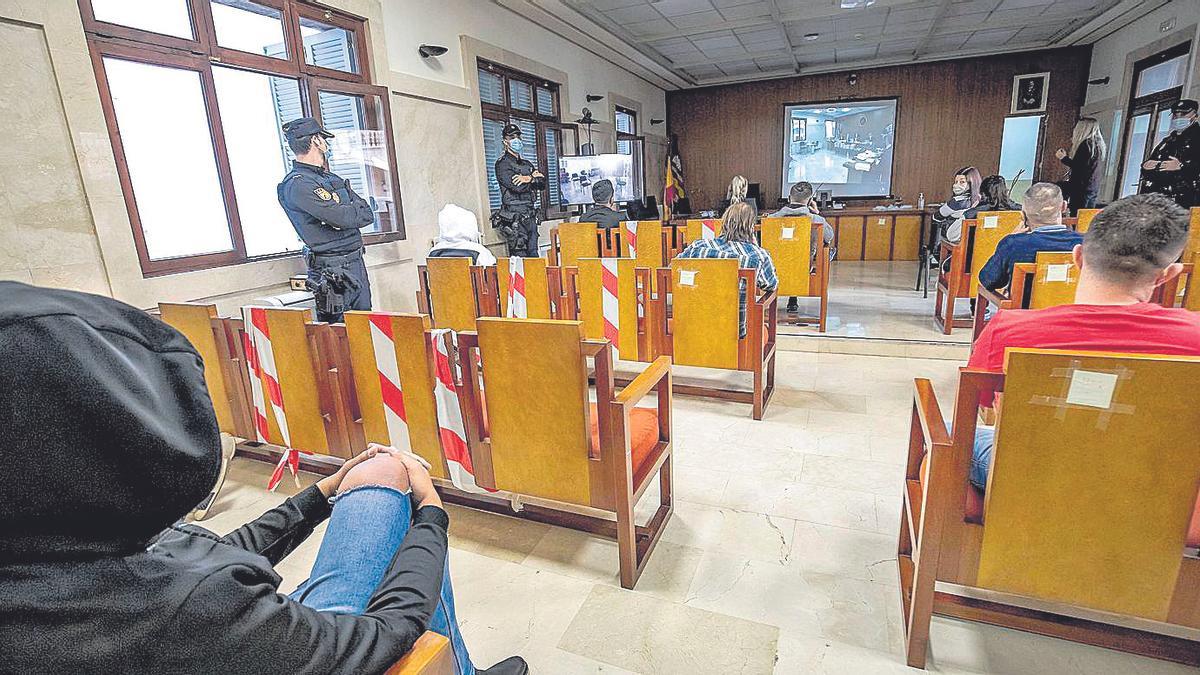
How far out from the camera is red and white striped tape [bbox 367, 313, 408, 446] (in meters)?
1.81

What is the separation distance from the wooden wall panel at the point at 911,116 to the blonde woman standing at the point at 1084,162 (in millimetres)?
2832

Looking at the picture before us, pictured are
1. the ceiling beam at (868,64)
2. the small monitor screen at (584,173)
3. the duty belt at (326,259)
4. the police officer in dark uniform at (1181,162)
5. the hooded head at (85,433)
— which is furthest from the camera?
the ceiling beam at (868,64)

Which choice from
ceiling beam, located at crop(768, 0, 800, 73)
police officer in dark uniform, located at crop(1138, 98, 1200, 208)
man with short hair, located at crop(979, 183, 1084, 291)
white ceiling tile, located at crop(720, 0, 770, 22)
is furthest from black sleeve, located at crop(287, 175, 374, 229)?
police officer in dark uniform, located at crop(1138, 98, 1200, 208)

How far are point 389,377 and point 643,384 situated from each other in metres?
0.88

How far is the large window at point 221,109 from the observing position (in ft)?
9.82

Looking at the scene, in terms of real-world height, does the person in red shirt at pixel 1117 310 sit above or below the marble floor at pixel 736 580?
above

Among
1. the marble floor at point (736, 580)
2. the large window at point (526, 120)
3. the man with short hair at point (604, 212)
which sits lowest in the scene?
the marble floor at point (736, 580)

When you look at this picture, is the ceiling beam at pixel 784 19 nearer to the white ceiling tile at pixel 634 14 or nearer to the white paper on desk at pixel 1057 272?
the white ceiling tile at pixel 634 14

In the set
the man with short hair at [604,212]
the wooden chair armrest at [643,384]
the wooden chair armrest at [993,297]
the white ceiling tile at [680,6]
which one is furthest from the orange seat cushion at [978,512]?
the white ceiling tile at [680,6]

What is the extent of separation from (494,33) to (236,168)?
10.5ft

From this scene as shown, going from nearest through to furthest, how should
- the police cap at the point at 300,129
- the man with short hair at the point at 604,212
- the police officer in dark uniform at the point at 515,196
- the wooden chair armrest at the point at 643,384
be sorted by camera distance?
the wooden chair armrest at the point at 643,384 < the police cap at the point at 300,129 < the man with short hair at the point at 604,212 < the police officer in dark uniform at the point at 515,196

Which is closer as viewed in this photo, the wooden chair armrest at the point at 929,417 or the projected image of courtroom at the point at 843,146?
the wooden chair armrest at the point at 929,417

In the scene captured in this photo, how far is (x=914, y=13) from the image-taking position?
6363mm

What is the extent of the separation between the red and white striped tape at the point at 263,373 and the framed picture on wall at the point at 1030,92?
10.8 m
